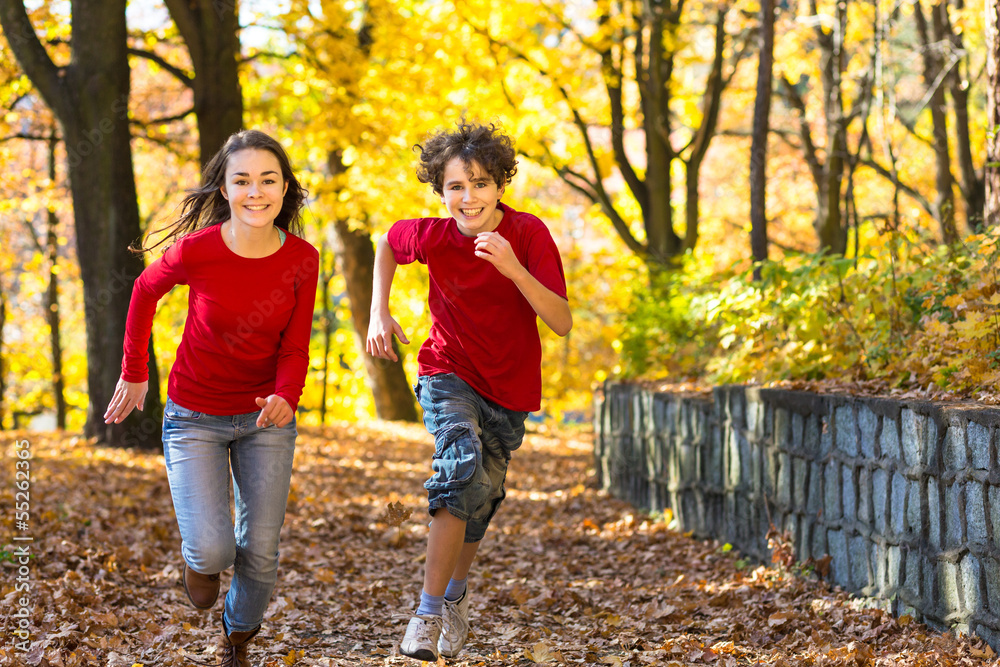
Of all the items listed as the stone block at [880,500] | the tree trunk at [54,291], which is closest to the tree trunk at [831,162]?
the stone block at [880,500]

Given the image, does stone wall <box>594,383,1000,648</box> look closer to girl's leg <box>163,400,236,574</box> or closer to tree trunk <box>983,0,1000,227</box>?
tree trunk <box>983,0,1000,227</box>

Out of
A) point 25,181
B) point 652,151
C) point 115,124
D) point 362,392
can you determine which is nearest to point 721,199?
point 362,392

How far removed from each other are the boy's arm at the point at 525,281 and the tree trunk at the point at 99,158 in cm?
694

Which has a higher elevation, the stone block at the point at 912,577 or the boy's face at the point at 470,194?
the boy's face at the point at 470,194

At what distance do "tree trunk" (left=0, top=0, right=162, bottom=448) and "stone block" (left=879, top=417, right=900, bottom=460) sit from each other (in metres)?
7.43

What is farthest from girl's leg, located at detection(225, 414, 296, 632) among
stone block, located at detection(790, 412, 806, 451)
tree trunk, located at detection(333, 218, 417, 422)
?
tree trunk, located at detection(333, 218, 417, 422)

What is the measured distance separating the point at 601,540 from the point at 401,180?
8.54m

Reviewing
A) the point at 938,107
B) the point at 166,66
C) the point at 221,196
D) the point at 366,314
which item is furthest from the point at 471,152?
the point at 366,314

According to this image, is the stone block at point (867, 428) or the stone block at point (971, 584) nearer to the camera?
the stone block at point (971, 584)

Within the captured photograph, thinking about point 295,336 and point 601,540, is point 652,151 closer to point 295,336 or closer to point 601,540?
point 601,540

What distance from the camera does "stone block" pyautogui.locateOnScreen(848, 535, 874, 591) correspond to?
14.4 feet

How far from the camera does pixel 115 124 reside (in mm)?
9359

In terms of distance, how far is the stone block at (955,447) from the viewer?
363cm

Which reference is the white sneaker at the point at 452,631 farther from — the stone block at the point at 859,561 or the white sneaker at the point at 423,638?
the stone block at the point at 859,561
